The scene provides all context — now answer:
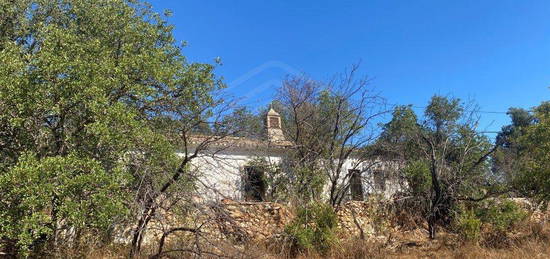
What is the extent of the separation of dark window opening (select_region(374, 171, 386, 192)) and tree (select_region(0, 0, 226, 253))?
25.0ft

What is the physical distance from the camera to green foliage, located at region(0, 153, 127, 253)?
4719 mm

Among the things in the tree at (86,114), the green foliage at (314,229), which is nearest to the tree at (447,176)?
the green foliage at (314,229)

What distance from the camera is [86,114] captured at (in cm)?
573

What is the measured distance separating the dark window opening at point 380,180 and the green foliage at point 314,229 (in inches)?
179

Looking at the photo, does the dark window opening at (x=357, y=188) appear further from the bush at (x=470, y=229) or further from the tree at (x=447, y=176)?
the bush at (x=470, y=229)

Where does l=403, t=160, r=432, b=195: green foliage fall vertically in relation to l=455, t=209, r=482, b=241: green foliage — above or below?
above

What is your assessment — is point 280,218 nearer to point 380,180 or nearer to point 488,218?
point 380,180

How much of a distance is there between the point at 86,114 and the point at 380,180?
10.6 m

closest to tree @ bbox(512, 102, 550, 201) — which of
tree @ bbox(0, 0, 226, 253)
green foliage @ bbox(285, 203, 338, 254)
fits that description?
green foliage @ bbox(285, 203, 338, 254)

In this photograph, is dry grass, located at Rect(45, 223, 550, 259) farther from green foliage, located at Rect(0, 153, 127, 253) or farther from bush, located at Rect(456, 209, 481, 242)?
green foliage, located at Rect(0, 153, 127, 253)

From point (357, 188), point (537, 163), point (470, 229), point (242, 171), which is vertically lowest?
point (470, 229)

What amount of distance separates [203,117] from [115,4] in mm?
2849

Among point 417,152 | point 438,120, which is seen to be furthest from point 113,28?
point 438,120

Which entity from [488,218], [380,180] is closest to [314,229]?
[488,218]
